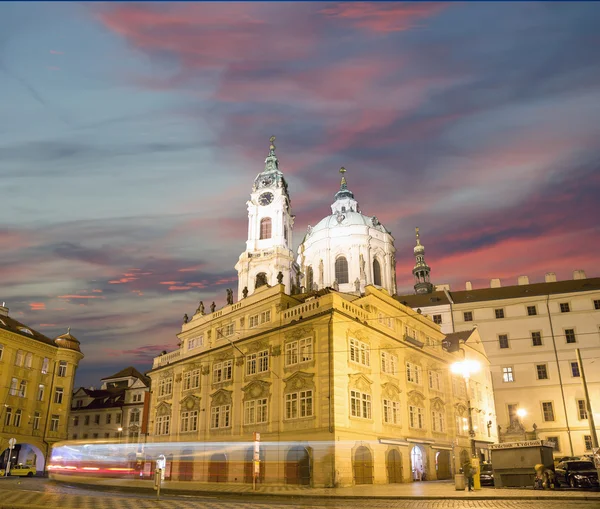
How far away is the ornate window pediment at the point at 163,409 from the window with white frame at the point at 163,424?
0.29m

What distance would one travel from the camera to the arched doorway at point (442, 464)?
43594 mm

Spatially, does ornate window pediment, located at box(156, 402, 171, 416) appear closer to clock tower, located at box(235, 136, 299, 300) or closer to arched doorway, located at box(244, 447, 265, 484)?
arched doorway, located at box(244, 447, 265, 484)

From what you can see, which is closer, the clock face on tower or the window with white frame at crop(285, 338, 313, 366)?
the window with white frame at crop(285, 338, 313, 366)

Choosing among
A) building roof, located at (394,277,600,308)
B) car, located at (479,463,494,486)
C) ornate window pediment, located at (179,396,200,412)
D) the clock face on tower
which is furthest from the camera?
the clock face on tower

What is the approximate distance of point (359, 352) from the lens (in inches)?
1470

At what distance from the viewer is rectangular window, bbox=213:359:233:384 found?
43188mm

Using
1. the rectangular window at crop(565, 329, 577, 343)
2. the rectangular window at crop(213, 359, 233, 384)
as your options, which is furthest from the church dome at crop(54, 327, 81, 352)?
the rectangular window at crop(565, 329, 577, 343)

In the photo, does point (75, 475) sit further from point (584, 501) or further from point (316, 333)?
point (584, 501)

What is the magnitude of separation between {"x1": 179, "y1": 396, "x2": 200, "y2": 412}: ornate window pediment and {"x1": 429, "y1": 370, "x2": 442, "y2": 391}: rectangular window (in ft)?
66.4

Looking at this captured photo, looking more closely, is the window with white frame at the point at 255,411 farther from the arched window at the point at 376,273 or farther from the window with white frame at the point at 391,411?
the arched window at the point at 376,273

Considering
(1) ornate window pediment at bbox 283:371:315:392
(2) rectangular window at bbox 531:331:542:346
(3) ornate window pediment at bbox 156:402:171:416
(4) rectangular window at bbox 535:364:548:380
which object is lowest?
(3) ornate window pediment at bbox 156:402:171:416

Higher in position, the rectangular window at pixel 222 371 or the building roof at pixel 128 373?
the building roof at pixel 128 373

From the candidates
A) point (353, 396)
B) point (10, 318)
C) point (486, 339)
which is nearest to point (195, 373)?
point (353, 396)

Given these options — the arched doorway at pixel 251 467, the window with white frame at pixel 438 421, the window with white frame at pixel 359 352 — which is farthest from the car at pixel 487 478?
the arched doorway at pixel 251 467
